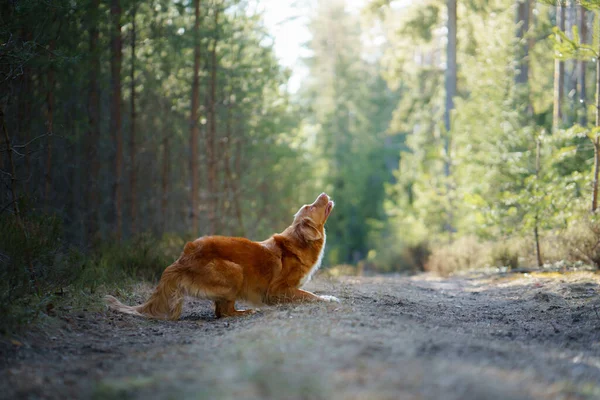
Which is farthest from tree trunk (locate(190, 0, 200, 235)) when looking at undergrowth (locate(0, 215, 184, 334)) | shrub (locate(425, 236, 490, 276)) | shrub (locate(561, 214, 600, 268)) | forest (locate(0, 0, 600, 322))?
shrub (locate(561, 214, 600, 268))

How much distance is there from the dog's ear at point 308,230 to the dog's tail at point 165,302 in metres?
2.02

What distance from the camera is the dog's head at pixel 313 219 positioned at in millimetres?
8758

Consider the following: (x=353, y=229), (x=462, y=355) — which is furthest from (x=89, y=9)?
(x=353, y=229)

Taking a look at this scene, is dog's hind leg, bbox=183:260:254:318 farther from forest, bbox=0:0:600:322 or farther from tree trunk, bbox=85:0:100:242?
tree trunk, bbox=85:0:100:242

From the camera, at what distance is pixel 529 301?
31.8 ft

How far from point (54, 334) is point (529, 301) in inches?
285

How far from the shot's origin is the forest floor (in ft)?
11.9

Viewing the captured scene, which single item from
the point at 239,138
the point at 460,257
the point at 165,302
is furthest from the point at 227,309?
the point at 239,138

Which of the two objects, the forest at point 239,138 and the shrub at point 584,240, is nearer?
the forest at point 239,138

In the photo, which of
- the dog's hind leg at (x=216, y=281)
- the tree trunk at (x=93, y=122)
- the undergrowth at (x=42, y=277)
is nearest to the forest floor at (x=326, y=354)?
the undergrowth at (x=42, y=277)

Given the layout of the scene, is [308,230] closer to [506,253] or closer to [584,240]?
[584,240]

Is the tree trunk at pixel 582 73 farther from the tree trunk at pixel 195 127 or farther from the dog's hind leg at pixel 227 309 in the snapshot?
the dog's hind leg at pixel 227 309

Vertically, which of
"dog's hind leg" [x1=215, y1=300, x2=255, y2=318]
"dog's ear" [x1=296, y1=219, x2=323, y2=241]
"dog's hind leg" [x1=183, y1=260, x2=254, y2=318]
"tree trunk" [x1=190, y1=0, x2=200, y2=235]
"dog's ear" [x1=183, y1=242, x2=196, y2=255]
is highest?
"tree trunk" [x1=190, y1=0, x2=200, y2=235]

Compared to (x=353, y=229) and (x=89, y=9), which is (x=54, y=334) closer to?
(x=89, y=9)
